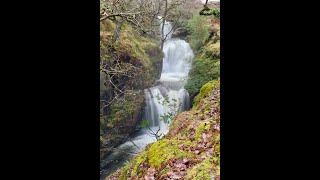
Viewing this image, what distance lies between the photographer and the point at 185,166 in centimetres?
489

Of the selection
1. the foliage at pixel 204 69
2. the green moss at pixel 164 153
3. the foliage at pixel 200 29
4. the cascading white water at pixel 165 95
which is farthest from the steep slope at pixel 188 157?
the foliage at pixel 200 29

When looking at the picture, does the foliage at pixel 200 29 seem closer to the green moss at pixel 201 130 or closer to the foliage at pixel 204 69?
the foliage at pixel 204 69

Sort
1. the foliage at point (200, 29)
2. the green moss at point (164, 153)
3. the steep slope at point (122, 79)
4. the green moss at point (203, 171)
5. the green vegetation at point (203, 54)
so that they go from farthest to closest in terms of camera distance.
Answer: the foliage at point (200, 29)
the green vegetation at point (203, 54)
the steep slope at point (122, 79)
the green moss at point (164, 153)
the green moss at point (203, 171)

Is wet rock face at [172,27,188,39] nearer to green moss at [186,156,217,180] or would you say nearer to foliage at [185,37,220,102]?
foliage at [185,37,220,102]

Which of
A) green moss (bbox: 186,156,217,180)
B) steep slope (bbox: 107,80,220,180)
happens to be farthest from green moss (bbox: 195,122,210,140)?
green moss (bbox: 186,156,217,180)

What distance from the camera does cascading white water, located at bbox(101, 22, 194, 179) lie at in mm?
9750

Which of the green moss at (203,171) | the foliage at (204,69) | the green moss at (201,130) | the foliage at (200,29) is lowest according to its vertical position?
the green moss at (203,171)

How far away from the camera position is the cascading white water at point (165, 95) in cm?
975

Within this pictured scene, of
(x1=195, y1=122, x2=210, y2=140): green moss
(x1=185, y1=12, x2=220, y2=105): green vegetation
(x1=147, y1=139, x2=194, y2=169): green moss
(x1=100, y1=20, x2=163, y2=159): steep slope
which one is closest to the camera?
(x1=147, y1=139, x2=194, y2=169): green moss

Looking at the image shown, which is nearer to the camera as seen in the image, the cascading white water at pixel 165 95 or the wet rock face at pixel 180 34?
the cascading white water at pixel 165 95

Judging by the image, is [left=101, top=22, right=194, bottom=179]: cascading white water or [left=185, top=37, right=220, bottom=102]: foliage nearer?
[left=101, top=22, right=194, bottom=179]: cascading white water

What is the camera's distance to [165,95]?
12.1m
